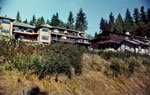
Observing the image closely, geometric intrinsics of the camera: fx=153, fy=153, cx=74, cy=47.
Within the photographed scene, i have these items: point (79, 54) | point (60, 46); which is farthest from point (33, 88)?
point (79, 54)

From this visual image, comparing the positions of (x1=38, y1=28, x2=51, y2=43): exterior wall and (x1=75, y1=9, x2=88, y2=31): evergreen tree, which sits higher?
(x1=75, y1=9, x2=88, y2=31): evergreen tree

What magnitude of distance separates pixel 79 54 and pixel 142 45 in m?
35.5

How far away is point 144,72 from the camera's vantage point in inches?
1139

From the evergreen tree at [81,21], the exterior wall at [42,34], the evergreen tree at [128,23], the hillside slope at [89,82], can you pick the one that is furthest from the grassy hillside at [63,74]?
the evergreen tree at [81,21]

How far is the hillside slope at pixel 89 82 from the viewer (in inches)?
532

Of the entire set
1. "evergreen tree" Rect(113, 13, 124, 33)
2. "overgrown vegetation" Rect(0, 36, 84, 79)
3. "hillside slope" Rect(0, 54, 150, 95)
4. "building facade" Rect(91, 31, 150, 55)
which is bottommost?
"hillside slope" Rect(0, 54, 150, 95)

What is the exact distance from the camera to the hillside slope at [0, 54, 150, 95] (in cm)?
1351

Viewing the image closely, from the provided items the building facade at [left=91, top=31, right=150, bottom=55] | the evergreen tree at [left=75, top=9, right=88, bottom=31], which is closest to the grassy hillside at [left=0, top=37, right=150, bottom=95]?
the building facade at [left=91, top=31, right=150, bottom=55]

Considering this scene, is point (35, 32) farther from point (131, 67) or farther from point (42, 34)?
point (131, 67)

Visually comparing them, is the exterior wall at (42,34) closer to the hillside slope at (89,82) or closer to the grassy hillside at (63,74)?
the grassy hillside at (63,74)

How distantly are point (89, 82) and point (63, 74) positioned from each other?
11.6ft

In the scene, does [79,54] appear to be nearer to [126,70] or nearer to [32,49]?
[32,49]

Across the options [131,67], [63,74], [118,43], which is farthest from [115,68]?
[118,43]

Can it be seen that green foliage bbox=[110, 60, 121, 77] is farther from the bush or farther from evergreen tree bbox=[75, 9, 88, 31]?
evergreen tree bbox=[75, 9, 88, 31]
